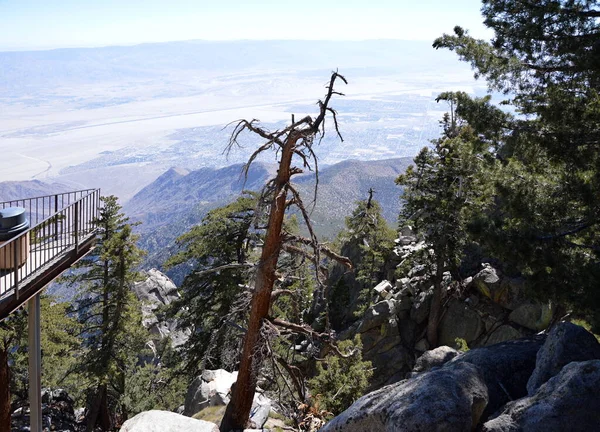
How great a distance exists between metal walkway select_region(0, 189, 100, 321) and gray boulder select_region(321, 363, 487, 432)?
554 cm

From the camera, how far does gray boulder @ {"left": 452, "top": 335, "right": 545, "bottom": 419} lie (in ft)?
23.2

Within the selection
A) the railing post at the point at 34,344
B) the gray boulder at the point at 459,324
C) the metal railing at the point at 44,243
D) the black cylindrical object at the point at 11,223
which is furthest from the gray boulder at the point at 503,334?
the black cylindrical object at the point at 11,223

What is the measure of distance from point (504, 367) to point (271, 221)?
14.5 feet

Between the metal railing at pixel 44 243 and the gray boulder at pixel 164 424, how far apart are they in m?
3.14

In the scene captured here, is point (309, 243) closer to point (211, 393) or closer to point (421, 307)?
point (211, 393)

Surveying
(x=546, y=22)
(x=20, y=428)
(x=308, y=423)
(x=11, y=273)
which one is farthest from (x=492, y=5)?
(x=20, y=428)

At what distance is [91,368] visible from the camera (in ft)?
68.3

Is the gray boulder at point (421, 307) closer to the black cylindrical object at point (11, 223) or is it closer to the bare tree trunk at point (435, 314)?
the bare tree trunk at point (435, 314)

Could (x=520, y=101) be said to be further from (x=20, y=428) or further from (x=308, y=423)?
(x=20, y=428)

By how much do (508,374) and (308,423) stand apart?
5.01 m

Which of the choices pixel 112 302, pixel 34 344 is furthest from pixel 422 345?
pixel 34 344

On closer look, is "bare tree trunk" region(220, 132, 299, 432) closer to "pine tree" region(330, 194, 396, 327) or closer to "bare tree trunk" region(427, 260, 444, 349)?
"bare tree trunk" region(427, 260, 444, 349)

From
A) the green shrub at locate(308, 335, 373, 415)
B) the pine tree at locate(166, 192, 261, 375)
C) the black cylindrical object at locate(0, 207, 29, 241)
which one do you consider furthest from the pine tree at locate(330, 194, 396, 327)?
the black cylindrical object at locate(0, 207, 29, 241)

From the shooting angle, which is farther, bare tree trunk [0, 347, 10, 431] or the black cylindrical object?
bare tree trunk [0, 347, 10, 431]
